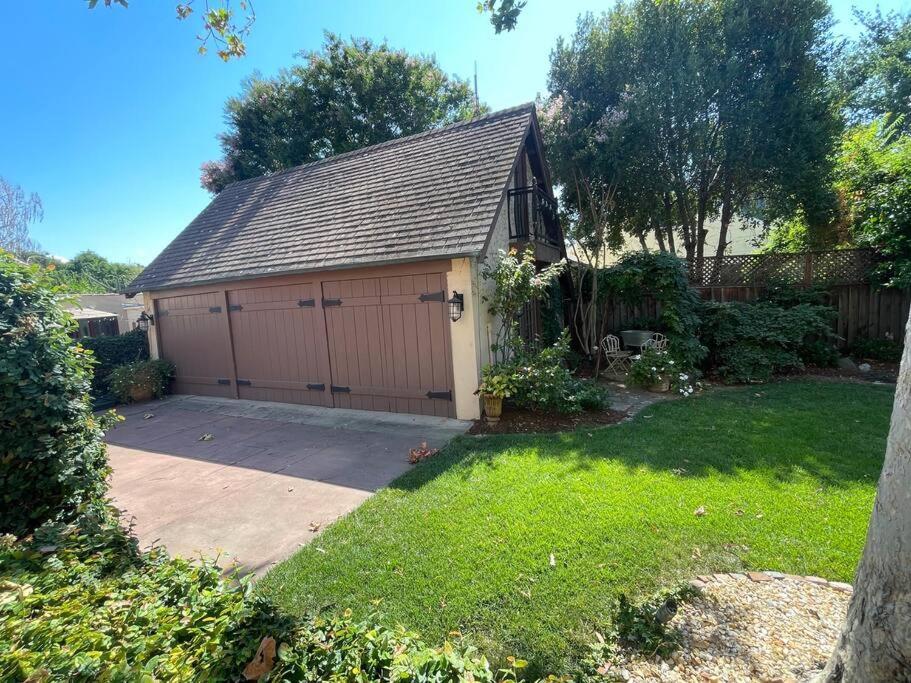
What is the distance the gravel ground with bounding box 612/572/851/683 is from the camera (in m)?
1.92

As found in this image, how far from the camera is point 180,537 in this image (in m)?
3.56

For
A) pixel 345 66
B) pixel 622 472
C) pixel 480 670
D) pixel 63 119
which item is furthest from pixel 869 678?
pixel 345 66

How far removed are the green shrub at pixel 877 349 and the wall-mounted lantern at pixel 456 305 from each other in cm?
796

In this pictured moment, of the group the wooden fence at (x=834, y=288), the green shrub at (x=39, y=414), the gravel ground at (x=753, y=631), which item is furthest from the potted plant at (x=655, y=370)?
the green shrub at (x=39, y=414)

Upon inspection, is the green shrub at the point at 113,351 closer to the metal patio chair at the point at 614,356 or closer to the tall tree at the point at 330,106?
the tall tree at the point at 330,106

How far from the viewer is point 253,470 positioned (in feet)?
16.5

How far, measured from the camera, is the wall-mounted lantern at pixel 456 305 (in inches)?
246

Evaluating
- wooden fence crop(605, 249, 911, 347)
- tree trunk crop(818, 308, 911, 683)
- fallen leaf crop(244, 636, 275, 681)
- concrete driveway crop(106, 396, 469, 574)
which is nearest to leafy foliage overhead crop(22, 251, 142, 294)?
concrete driveway crop(106, 396, 469, 574)

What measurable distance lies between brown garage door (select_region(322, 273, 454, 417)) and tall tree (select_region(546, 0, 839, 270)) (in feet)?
22.7

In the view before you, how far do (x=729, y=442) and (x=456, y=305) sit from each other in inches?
148

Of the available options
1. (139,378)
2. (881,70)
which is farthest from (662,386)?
(881,70)

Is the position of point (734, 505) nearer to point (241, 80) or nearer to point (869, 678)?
point (869, 678)

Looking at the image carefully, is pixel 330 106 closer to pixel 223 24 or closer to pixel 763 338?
pixel 223 24

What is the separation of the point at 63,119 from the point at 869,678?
1875 centimetres
